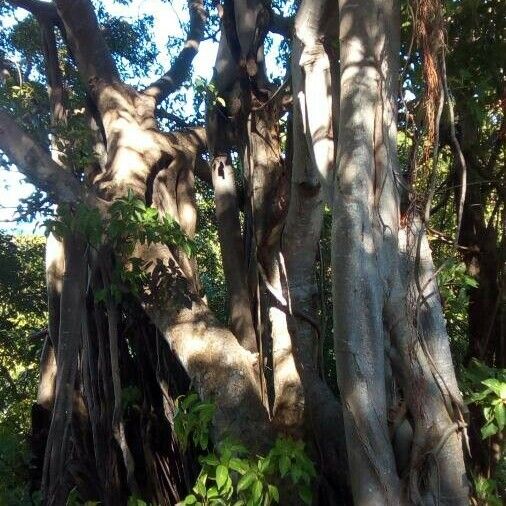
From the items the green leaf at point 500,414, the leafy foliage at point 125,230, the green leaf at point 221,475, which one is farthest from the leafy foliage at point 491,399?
the leafy foliage at point 125,230

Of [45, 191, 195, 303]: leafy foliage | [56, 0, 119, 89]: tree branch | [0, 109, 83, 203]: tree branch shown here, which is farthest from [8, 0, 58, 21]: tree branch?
[45, 191, 195, 303]: leafy foliage

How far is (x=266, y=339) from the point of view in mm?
4062

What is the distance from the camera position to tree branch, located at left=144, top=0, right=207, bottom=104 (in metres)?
5.85

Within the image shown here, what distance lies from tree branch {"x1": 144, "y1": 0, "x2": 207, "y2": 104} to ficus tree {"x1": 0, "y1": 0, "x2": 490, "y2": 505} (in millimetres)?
127

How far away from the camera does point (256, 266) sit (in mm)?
4102

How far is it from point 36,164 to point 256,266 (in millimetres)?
1337

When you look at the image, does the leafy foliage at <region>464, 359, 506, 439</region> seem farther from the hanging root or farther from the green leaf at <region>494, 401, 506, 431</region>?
the hanging root

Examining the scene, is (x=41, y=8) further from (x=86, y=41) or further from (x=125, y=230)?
(x=125, y=230)

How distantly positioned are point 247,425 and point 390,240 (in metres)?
1.07

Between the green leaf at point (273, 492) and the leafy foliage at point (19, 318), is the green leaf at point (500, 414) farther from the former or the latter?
the leafy foliage at point (19, 318)

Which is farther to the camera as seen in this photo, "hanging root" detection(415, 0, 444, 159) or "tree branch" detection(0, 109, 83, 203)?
"tree branch" detection(0, 109, 83, 203)

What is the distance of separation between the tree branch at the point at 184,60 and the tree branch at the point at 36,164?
1597 mm

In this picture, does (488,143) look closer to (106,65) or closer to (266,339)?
(266,339)

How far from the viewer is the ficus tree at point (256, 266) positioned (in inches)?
111
